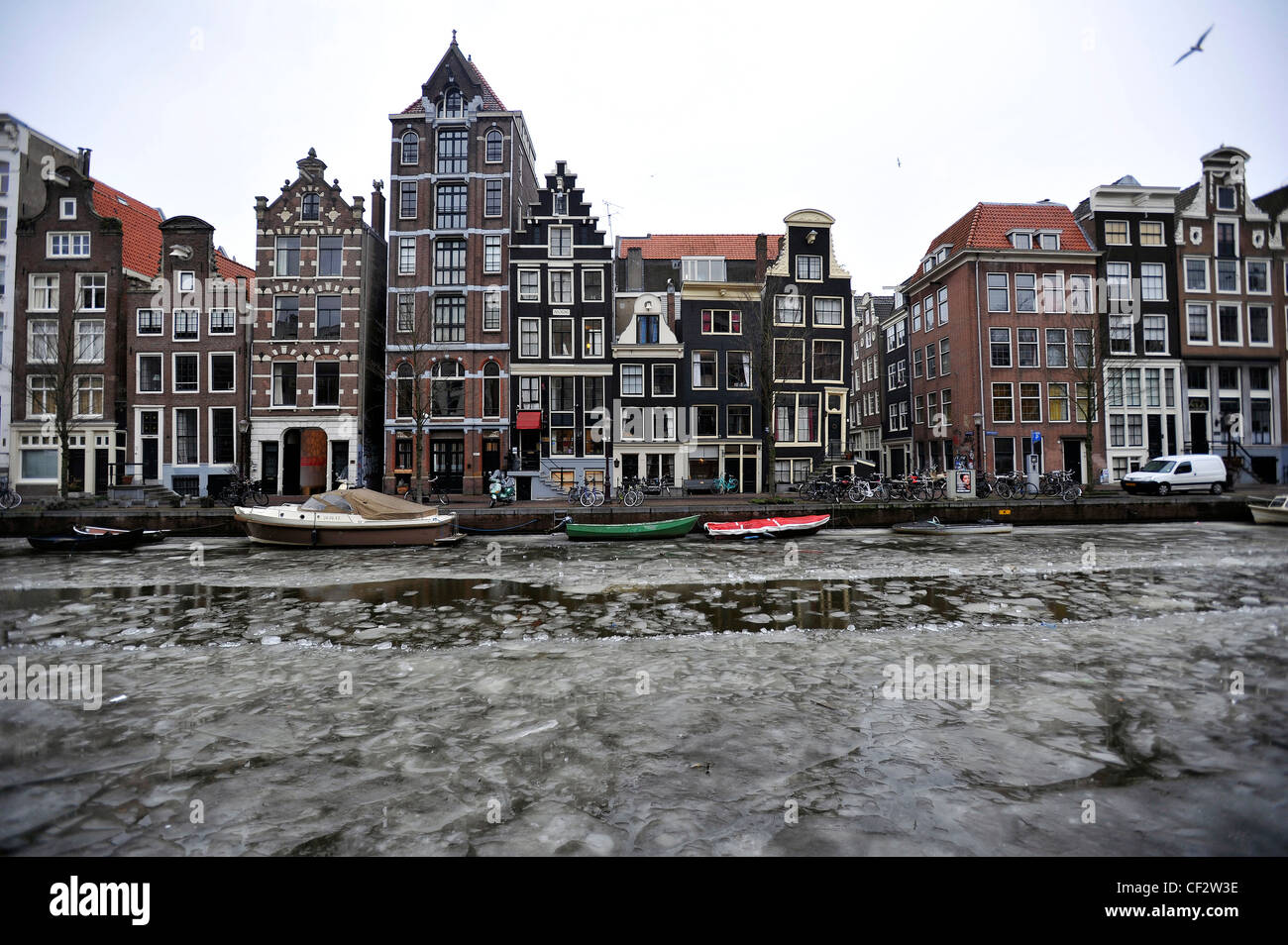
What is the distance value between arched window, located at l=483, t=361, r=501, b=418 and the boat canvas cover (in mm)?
16186

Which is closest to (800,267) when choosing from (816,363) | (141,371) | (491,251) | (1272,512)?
(816,363)

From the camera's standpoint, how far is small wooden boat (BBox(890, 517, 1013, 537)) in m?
21.3

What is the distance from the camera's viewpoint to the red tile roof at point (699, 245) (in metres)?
38.4

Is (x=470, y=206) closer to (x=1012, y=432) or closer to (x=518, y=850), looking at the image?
(x=1012, y=432)

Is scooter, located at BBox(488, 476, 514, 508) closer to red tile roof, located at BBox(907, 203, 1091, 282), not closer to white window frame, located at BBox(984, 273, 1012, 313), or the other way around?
white window frame, located at BBox(984, 273, 1012, 313)

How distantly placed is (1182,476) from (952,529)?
46.0 feet

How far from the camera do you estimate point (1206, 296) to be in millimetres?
37906

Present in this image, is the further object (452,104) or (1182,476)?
(452,104)

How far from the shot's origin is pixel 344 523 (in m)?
18.4

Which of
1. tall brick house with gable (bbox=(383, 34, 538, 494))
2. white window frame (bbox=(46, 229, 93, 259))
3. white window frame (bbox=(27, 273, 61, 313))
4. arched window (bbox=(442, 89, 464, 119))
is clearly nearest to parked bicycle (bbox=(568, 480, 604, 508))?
tall brick house with gable (bbox=(383, 34, 538, 494))

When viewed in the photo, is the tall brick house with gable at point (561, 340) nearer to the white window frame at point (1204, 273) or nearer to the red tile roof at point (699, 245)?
the red tile roof at point (699, 245)

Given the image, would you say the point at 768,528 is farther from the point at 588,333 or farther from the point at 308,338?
the point at 308,338

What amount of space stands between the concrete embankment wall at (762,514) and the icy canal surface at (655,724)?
39.0ft
